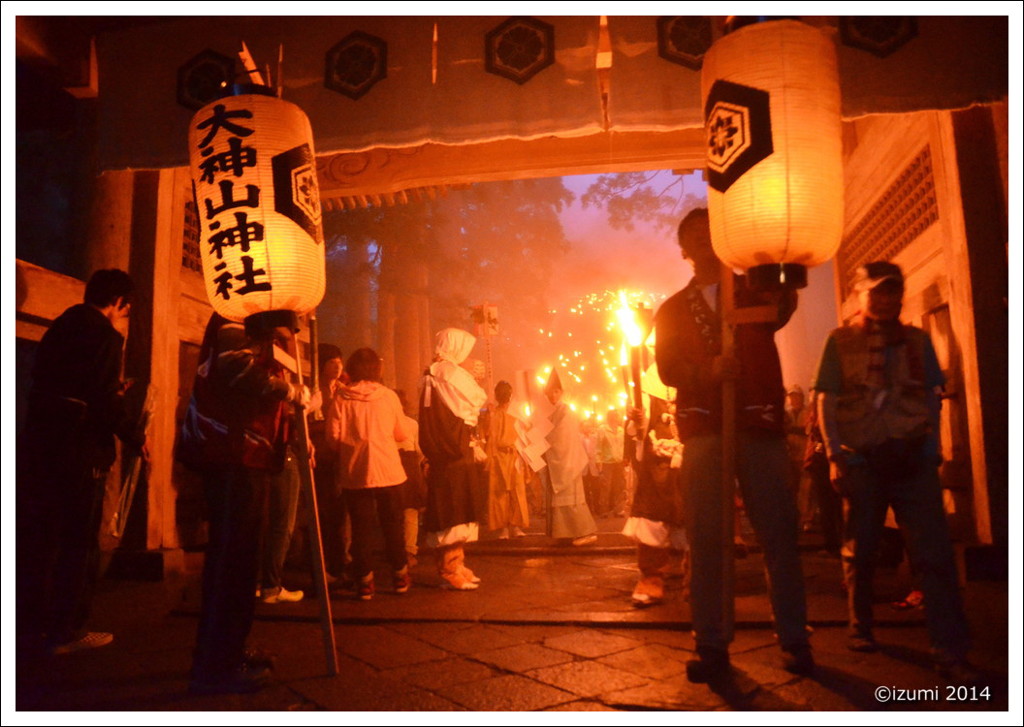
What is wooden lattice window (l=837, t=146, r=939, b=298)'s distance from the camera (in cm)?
585

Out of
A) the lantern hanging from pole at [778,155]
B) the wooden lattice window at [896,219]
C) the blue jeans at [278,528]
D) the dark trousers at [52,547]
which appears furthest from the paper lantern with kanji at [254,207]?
the wooden lattice window at [896,219]

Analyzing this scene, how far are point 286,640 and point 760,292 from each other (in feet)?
11.6

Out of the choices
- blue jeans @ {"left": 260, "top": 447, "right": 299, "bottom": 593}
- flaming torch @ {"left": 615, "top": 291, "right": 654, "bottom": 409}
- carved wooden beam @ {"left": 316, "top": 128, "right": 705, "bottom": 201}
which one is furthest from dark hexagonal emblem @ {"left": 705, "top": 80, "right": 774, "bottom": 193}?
blue jeans @ {"left": 260, "top": 447, "right": 299, "bottom": 593}

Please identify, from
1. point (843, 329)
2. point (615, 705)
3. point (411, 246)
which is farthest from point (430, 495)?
point (411, 246)

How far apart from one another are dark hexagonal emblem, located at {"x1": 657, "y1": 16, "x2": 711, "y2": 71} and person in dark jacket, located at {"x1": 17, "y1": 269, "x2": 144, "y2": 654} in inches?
181

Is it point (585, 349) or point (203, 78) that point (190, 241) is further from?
point (585, 349)

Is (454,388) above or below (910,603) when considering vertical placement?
above

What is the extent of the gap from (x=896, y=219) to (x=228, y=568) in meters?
6.64

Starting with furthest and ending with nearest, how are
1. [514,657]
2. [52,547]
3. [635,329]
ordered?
[635,329]
[52,547]
[514,657]

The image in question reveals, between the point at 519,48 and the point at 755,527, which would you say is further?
the point at 519,48

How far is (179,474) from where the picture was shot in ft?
21.7

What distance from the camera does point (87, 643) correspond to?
159 inches

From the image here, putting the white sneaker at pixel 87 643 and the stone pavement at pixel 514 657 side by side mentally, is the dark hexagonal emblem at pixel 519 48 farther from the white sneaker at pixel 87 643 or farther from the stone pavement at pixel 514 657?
the white sneaker at pixel 87 643

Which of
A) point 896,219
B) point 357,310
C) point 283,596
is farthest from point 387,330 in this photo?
point 896,219
